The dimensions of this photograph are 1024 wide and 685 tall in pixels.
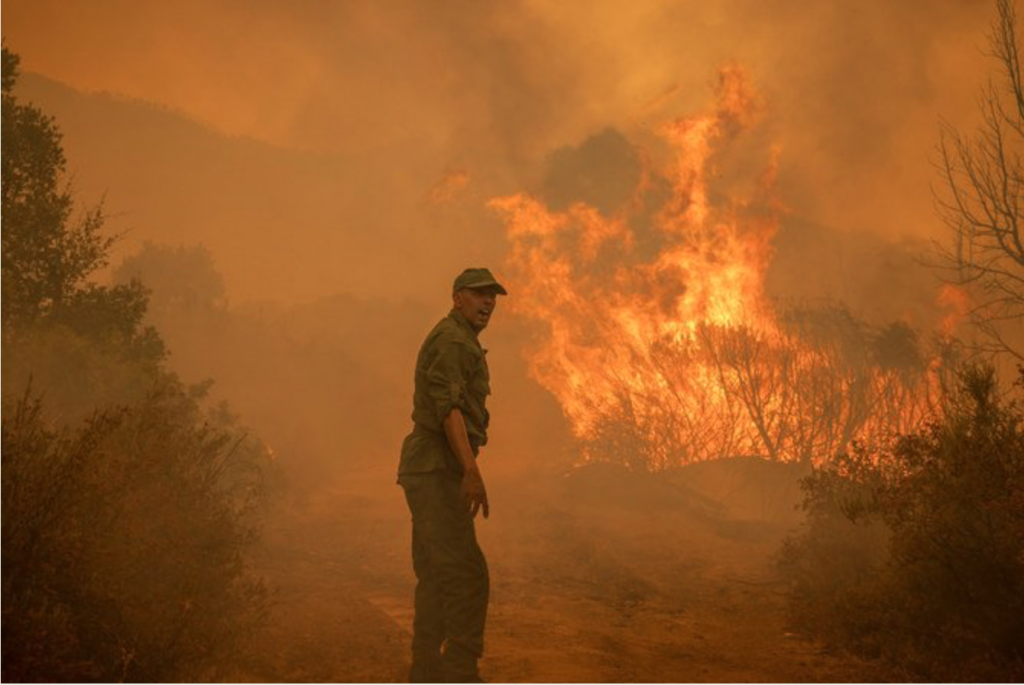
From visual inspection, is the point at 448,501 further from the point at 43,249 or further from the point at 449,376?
the point at 43,249

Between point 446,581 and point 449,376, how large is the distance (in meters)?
1.27

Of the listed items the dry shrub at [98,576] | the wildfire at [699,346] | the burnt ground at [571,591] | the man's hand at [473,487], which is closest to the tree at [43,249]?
the burnt ground at [571,591]

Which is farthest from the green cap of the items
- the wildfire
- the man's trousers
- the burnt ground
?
the wildfire

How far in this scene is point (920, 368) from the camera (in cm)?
2708

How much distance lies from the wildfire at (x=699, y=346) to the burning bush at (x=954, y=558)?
19309mm

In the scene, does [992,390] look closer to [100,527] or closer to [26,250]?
[100,527]

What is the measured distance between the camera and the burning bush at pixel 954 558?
541cm

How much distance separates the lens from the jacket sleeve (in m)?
4.55

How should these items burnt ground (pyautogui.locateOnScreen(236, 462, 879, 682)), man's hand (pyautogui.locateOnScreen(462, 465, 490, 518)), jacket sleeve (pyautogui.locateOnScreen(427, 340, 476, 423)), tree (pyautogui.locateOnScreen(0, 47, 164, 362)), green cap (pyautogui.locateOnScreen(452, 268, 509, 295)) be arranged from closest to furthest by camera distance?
man's hand (pyautogui.locateOnScreen(462, 465, 490, 518)) < jacket sleeve (pyautogui.locateOnScreen(427, 340, 476, 423)) < green cap (pyautogui.locateOnScreen(452, 268, 509, 295)) < burnt ground (pyautogui.locateOnScreen(236, 462, 879, 682)) < tree (pyautogui.locateOnScreen(0, 47, 164, 362))

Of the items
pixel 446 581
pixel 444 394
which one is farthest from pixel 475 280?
pixel 446 581

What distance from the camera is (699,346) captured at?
88.7 ft

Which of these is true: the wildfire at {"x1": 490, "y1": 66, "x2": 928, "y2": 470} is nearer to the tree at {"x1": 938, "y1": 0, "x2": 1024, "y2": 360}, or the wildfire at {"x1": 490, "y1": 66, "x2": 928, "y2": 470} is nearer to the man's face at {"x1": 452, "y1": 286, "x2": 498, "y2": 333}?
the tree at {"x1": 938, "y1": 0, "x2": 1024, "y2": 360}

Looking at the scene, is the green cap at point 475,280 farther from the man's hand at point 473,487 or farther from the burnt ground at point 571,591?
the burnt ground at point 571,591

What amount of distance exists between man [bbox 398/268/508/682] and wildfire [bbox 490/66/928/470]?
22984 millimetres
